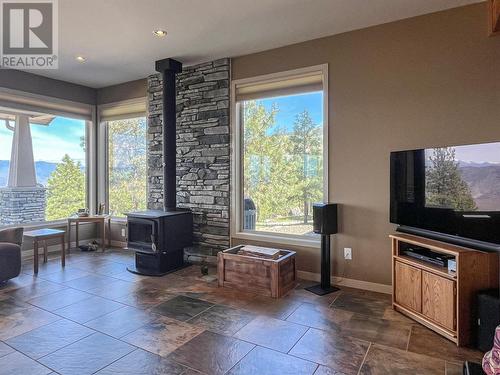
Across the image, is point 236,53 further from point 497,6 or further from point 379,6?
point 497,6

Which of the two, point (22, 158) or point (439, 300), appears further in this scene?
point (22, 158)

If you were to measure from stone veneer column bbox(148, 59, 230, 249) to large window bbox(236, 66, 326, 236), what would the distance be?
24 cm

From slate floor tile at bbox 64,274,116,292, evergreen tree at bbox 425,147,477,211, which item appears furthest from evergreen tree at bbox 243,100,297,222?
slate floor tile at bbox 64,274,116,292

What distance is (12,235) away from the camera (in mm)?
3727

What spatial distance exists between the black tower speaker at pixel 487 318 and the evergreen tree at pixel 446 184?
24.3 inches

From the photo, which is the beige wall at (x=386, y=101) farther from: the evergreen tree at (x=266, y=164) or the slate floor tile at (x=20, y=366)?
the slate floor tile at (x=20, y=366)

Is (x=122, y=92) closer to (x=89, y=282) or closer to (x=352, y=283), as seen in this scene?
(x=89, y=282)

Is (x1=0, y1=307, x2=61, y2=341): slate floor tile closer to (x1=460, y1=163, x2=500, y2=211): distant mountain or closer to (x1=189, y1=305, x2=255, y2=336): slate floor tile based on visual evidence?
(x1=189, y1=305, x2=255, y2=336): slate floor tile

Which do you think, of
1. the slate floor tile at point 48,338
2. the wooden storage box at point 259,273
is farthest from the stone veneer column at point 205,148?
the slate floor tile at point 48,338

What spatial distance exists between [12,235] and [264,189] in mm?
3089

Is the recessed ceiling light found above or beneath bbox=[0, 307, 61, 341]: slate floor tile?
above

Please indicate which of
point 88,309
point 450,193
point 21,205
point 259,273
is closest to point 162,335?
point 88,309

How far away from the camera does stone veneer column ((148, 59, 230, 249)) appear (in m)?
4.16

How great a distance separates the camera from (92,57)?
407cm
